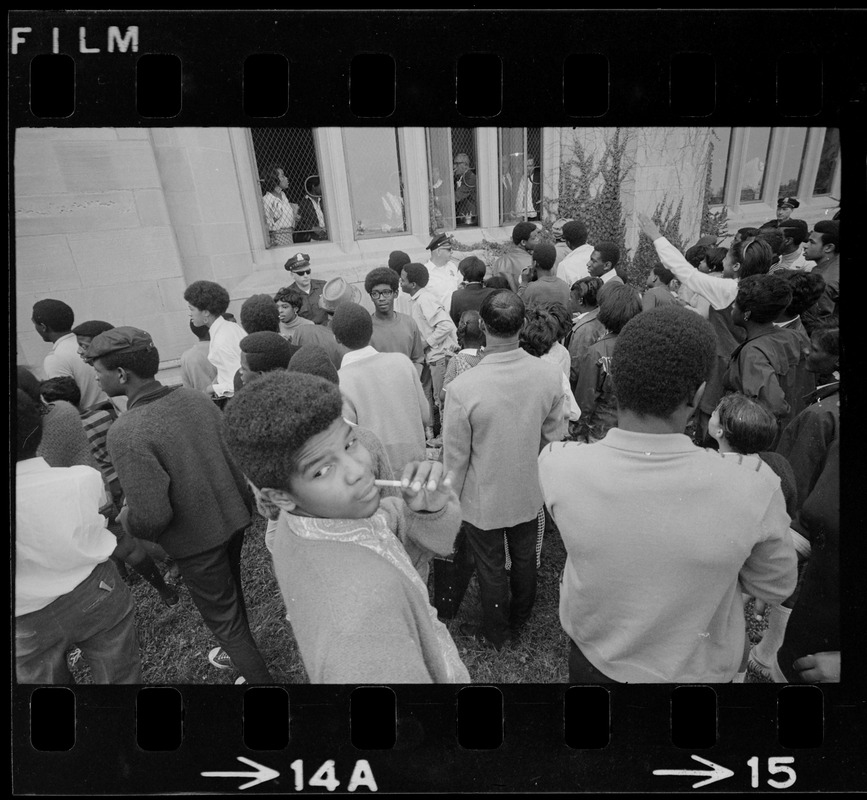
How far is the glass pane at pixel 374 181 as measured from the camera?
232 centimetres

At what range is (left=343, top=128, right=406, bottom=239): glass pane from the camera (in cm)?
A: 232

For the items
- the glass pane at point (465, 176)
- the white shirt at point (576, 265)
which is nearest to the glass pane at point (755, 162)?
the white shirt at point (576, 265)

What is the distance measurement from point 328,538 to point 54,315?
162 cm

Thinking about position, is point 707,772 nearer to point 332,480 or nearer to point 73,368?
point 332,480

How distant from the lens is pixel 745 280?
2479mm

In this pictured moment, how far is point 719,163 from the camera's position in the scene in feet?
8.41

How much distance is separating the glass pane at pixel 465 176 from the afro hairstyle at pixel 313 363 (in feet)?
3.50

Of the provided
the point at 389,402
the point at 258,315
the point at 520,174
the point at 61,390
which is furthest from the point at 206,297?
the point at 520,174

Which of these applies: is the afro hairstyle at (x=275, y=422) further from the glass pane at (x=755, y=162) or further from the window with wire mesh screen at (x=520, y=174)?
the glass pane at (x=755, y=162)

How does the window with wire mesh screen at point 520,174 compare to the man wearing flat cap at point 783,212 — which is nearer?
the window with wire mesh screen at point 520,174

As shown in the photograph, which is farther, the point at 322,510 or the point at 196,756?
the point at 196,756
